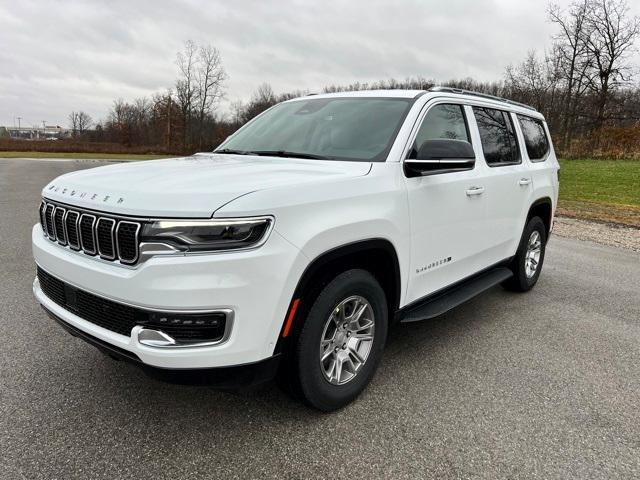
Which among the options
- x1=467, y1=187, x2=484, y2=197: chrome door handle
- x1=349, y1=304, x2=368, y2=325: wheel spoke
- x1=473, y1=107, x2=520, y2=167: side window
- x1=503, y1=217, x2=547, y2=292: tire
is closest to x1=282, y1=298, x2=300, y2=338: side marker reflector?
x1=349, y1=304, x2=368, y2=325: wheel spoke

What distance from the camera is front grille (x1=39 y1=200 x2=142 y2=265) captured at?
7.42 ft

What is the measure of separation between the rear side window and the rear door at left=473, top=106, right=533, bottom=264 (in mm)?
290

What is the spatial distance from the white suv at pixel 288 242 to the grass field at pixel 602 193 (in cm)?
917

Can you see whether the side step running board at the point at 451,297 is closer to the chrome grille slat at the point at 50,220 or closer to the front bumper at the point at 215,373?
the front bumper at the point at 215,373

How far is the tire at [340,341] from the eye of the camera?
256 centimetres

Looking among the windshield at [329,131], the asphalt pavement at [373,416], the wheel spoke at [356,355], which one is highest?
the windshield at [329,131]

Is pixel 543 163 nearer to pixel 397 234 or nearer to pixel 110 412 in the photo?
pixel 397 234

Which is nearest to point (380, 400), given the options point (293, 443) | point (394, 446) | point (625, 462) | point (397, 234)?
point (394, 446)

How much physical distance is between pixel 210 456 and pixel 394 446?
0.97 metres

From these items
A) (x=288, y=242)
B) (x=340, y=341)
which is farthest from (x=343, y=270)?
(x=288, y=242)

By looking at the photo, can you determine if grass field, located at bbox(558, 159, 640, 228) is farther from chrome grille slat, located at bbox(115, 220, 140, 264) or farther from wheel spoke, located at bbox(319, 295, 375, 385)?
chrome grille slat, located at bbox(115, 220, 140, 264)

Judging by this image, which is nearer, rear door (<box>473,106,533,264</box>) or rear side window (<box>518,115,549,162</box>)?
rear door (<box>473,106,533,264</box>)

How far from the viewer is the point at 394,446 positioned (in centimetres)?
259

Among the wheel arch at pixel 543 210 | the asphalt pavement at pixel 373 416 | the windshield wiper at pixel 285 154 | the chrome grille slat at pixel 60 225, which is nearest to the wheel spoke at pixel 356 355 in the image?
the asphalt pavement at pixel 373 416
